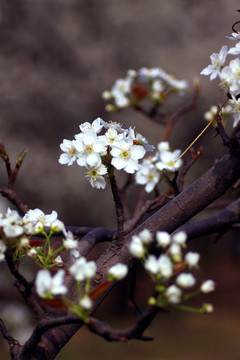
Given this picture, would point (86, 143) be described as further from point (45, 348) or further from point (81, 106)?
point (81, 106)

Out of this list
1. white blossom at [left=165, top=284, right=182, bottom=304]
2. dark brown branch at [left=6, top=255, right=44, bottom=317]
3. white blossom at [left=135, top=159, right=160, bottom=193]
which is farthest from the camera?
white blossom at [left=135, top=159, right=160, bottom=193]

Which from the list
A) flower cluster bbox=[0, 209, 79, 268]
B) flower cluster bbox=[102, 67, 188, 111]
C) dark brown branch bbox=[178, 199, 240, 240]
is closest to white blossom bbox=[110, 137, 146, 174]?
flower cluster bbox=[0, 209, 79, 268]

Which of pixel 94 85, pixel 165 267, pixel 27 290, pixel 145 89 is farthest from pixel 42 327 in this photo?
pixel 94 85

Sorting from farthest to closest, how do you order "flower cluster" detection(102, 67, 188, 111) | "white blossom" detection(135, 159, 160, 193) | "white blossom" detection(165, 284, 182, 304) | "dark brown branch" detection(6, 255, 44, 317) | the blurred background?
1. the blurred background
2. "flower cluster" detection(102, 67, 188, 111)
3. "white blossom" detection(135, 159, 160, 193)
4. "dark brown branch" detection(6, 255, 44, 317)
5. "white blossom" detection(165, 284, 182, 304)

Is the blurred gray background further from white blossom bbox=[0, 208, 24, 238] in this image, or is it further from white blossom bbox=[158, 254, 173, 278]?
white blossom bbox=[158, 254, 173, 278]

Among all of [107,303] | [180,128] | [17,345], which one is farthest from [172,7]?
[17,345]

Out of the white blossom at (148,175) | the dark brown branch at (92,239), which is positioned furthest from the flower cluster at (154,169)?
the dark brown branch at (92,239)
